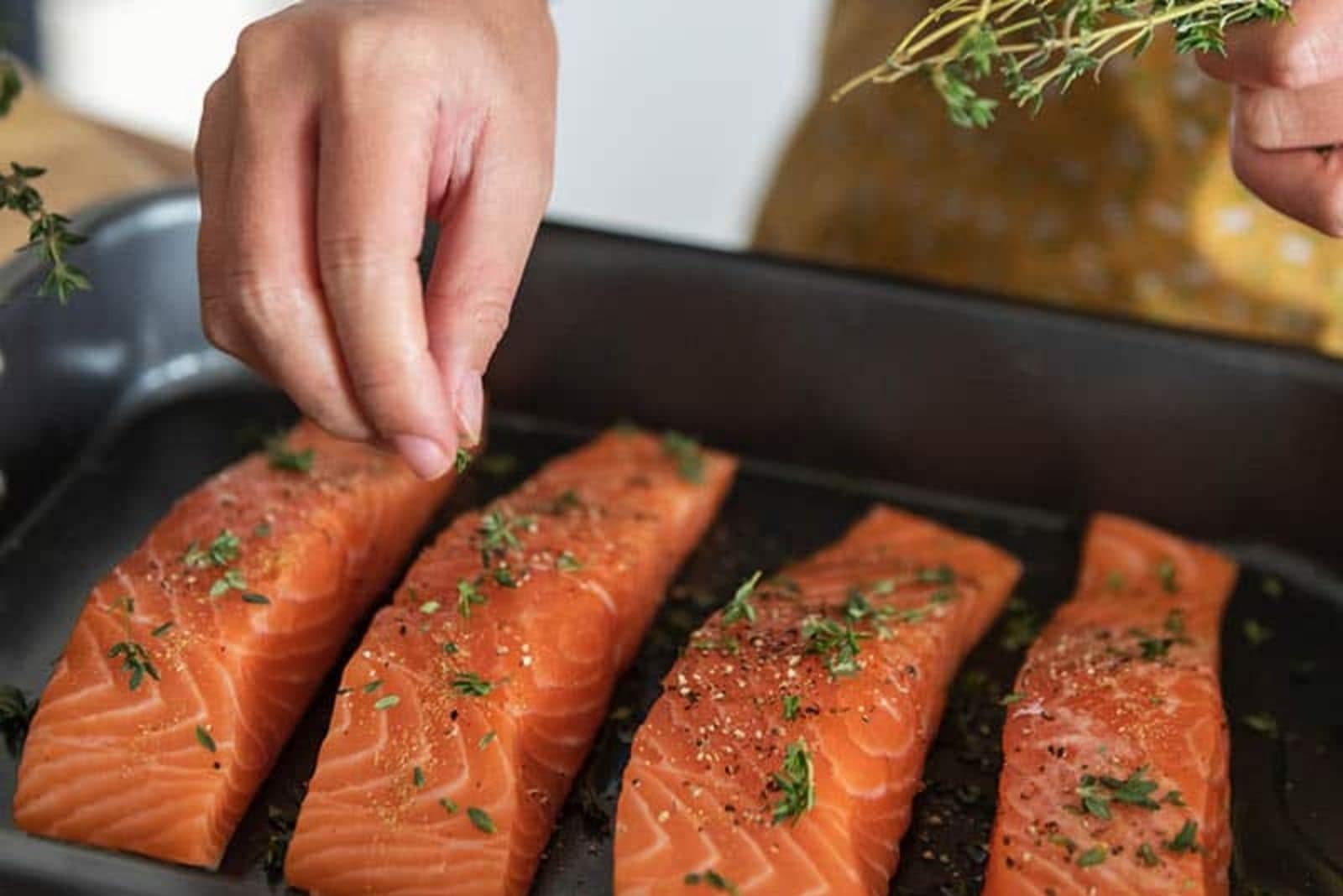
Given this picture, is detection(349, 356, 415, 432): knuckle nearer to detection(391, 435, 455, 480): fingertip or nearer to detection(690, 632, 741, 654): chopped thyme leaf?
detection(391, 435, 455, 480): fingertip

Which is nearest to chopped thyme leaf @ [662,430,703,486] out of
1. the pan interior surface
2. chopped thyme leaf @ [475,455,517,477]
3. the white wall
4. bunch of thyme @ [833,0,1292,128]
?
the pan interior surface

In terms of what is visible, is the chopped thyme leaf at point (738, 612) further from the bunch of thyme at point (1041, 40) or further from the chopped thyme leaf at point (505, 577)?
the bunch of thyme at point (1041, 40)

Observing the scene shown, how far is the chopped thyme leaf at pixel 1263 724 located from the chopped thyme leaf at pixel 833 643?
0.61m

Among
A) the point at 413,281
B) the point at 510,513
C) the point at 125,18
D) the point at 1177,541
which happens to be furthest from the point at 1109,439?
the point at 125,18

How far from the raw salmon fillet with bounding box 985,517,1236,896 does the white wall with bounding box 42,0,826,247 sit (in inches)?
143

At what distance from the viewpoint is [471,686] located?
213cm

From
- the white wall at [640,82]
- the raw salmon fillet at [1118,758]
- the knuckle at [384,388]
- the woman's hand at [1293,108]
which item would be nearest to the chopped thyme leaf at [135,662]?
the knuckle at [384,388]

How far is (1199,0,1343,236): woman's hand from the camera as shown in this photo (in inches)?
73.8

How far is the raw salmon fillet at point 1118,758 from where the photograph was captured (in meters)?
1.99

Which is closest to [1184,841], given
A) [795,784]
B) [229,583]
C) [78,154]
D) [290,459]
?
[795,784]

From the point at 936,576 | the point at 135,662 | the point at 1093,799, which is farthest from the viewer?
the point at 936,576

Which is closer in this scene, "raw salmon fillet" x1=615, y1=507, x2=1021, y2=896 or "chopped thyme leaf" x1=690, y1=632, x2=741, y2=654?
"raw salmon fillet" x1=615, y1=507, x2=1021, y2=896

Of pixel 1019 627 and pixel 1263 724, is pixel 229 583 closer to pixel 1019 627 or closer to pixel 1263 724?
pixel 1019 627

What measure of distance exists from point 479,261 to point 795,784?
740 millimetres
